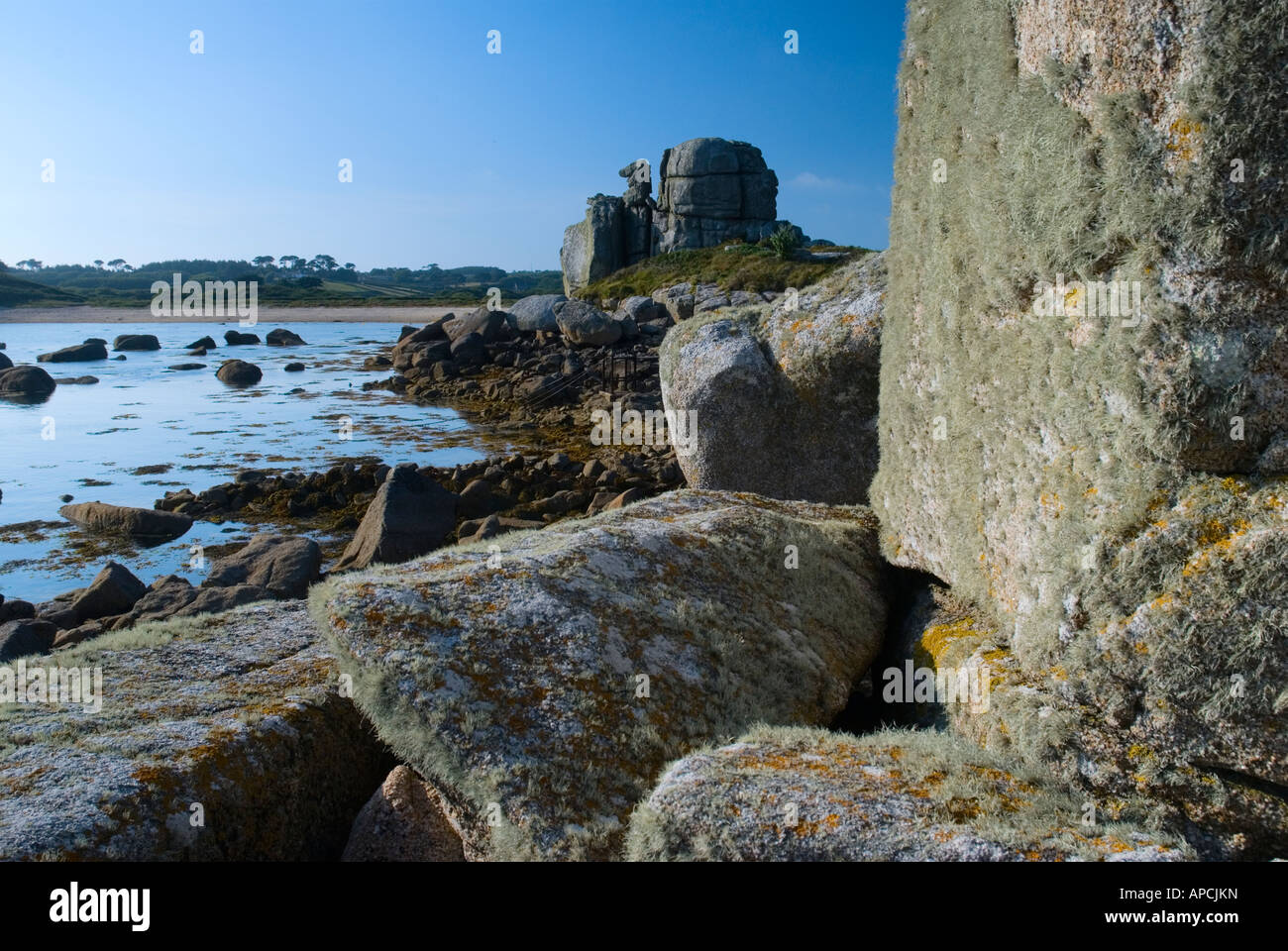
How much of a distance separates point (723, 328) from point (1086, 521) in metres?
6.36

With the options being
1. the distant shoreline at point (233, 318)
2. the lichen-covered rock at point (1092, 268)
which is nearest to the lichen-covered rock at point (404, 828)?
the lichen-covered rock at point (1092, 268)

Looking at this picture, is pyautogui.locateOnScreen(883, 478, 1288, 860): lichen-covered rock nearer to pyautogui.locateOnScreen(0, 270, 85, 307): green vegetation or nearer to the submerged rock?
the submerged rock

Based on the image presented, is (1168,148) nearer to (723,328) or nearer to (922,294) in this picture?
(922,294)

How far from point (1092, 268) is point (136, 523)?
15.9 m

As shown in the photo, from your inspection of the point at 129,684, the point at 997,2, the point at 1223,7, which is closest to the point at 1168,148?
the point at 1223,7

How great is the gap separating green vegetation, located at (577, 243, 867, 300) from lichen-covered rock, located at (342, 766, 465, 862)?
46.2m

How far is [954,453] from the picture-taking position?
5.56 meters

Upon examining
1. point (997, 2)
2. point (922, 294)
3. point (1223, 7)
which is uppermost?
point (997, 2)

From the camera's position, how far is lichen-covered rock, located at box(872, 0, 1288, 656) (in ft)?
11.4

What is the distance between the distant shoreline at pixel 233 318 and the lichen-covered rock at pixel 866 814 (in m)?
81.7

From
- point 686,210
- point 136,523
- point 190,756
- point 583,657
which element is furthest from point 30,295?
point 583,657

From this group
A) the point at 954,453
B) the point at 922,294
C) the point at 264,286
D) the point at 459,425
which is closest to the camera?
the point at 954,453

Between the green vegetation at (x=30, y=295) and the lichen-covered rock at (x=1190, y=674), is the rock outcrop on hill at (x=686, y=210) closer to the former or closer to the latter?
the lichen-covered rock at (x=1190, y=674)

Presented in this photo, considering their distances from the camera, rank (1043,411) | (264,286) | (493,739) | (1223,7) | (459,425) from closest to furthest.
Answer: (1223,7) → (493,739) → (1043,411) → (459,425) → (264,286)
